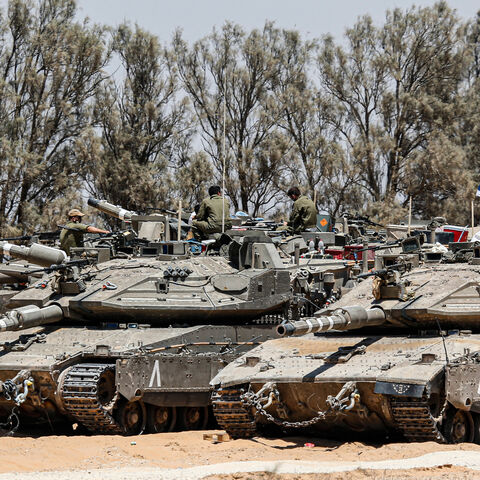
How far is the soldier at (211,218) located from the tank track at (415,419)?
28.7 feet

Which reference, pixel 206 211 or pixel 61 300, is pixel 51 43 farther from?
pixel 61 300

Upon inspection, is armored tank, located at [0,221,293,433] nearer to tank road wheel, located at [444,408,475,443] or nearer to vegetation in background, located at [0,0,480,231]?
tank road wheel, located at [444,408,475,443]

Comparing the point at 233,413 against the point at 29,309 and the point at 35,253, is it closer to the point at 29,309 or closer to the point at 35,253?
the point at 29,309

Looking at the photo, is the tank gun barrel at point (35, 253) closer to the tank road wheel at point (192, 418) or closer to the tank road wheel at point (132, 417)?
the tank road wheel at point (132, 417)

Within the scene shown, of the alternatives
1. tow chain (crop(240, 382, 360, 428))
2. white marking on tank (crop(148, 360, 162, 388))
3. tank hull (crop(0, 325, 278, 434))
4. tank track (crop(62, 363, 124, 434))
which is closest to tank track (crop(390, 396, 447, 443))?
tow chain (crop(240, 382, 360, 428))

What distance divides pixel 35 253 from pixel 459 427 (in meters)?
7.20

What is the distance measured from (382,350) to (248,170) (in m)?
29.2

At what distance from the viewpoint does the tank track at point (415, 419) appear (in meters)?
11.9

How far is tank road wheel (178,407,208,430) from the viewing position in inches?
617

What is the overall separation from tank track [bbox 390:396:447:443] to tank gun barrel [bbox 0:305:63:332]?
5771 mm

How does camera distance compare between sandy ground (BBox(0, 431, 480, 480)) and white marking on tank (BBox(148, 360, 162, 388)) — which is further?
white marking on tank (BBox(148, 360, 162, 388))

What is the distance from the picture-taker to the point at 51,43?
38688mm

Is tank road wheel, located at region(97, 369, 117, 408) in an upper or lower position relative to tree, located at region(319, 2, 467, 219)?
lower

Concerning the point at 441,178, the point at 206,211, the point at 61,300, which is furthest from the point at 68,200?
the point at 61,300
